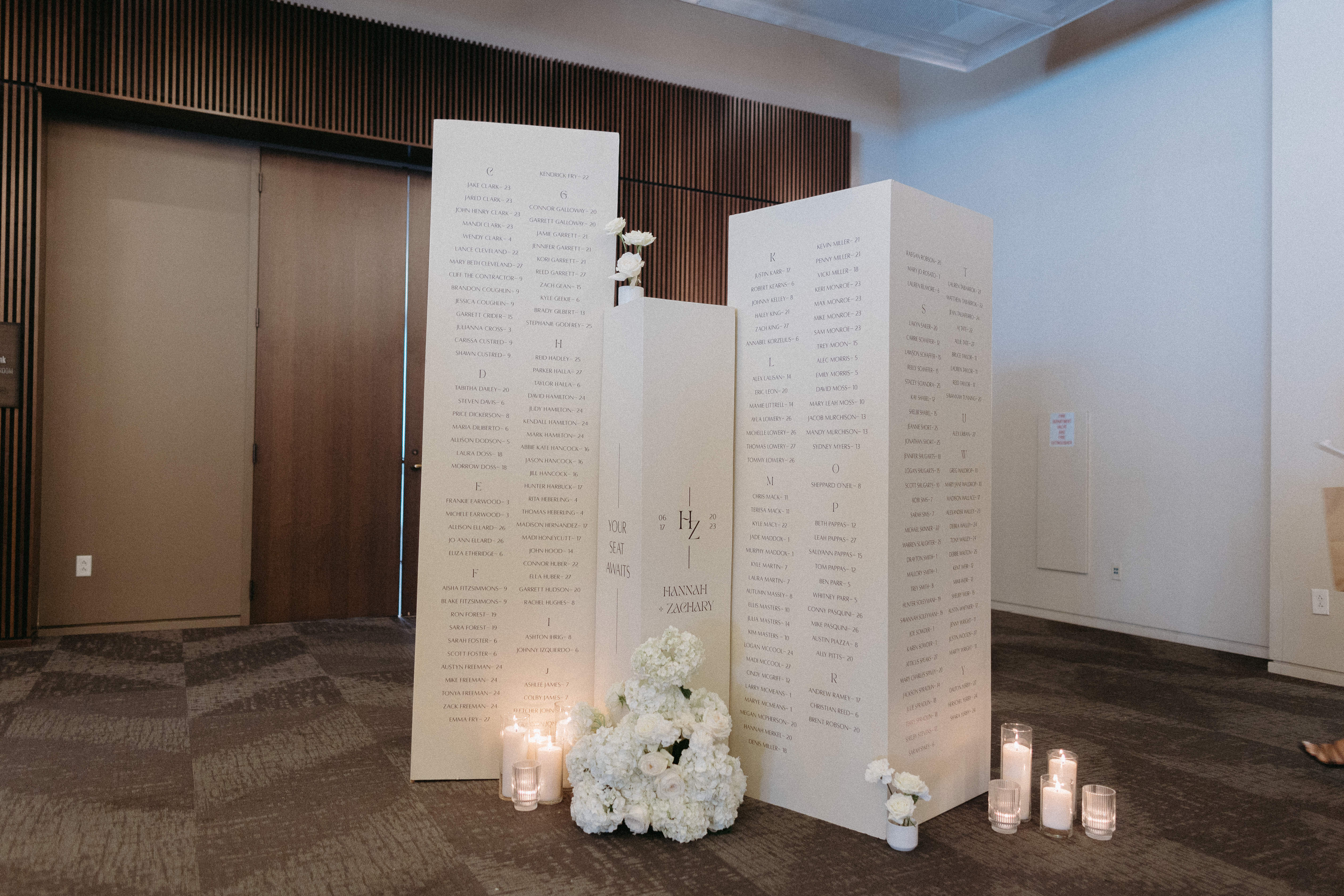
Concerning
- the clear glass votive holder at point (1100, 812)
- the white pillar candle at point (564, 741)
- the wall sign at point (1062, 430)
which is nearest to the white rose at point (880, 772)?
the clear glass votive holder at point (1100, 812)

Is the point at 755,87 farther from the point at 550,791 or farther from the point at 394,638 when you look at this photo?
the point at 550,791

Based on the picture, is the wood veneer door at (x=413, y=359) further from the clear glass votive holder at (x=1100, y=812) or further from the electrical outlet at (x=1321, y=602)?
the electrical outlet at (x=1321, y=602)

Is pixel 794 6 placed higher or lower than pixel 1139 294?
higher

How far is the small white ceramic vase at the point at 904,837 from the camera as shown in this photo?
2.46 m

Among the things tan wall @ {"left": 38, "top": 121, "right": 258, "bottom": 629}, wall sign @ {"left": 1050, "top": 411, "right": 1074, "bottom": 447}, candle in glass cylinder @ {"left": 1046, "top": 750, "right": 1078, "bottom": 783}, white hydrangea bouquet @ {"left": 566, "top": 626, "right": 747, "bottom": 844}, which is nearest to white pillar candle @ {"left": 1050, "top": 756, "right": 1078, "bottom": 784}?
candle in glass cylinder @ {"left": 1046, "top": 750, "right": 1078, "bottom": 783}

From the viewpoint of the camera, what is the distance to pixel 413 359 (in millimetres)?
6098

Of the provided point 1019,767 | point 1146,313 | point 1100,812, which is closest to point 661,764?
point 1019,767

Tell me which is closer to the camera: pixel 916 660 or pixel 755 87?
pixel 916 660

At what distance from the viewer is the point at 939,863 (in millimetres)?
2400

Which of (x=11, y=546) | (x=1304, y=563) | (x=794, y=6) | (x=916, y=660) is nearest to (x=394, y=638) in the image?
(x=11, y=546)

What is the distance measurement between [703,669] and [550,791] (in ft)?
Answer: 2.05

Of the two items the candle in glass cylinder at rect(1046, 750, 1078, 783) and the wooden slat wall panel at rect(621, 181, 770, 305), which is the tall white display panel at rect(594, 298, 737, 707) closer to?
the candle in glass cylinder at rect(1046, 750, 1078, 783)

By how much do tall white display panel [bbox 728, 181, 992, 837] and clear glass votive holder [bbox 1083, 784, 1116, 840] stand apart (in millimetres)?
400

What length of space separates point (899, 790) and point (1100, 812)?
63cm
